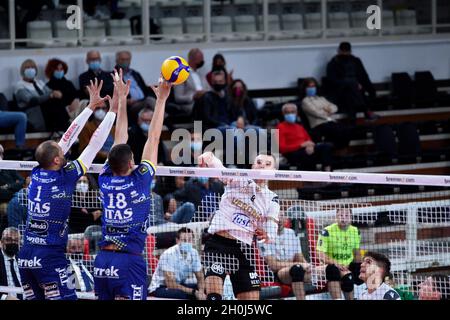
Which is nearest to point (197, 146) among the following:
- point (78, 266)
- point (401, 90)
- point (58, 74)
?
point (58, 74)

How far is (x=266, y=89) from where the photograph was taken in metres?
21.7

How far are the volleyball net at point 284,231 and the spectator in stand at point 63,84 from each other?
3861 millimetres

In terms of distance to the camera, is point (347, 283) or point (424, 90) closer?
point (347, 283)

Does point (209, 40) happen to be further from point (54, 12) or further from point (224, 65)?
point (54, 12)

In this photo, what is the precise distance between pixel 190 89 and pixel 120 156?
9064mm

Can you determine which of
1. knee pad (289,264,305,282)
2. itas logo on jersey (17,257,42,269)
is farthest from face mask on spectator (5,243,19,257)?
knee pad (289,264,305,282)

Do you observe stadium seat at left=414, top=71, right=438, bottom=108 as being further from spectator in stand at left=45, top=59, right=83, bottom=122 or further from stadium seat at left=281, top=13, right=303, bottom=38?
spectator in stand at left=45, top=59, right=83, bottom=122

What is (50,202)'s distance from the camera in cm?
1170

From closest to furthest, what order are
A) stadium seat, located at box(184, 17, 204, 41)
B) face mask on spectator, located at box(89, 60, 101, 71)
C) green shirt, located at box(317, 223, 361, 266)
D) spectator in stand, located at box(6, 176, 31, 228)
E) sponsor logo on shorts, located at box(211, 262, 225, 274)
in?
sponsor logo on shorts, located at box(211, 262, 225, 274) < spectator in stand, located at box(6, 176, 31, 228) < green shirt, located at box(317, 223, 361, 266) < face mask on spectator, located at box(89, 60, 101, 71) < stadium seat, located at box(184, 17, 204, 41)

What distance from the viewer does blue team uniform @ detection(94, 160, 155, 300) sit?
1148 centimetres

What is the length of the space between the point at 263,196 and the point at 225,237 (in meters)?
0.62

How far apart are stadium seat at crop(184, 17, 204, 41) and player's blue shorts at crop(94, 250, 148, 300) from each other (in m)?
10.2

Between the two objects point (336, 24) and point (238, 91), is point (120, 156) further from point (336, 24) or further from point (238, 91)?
point (336, 24)
